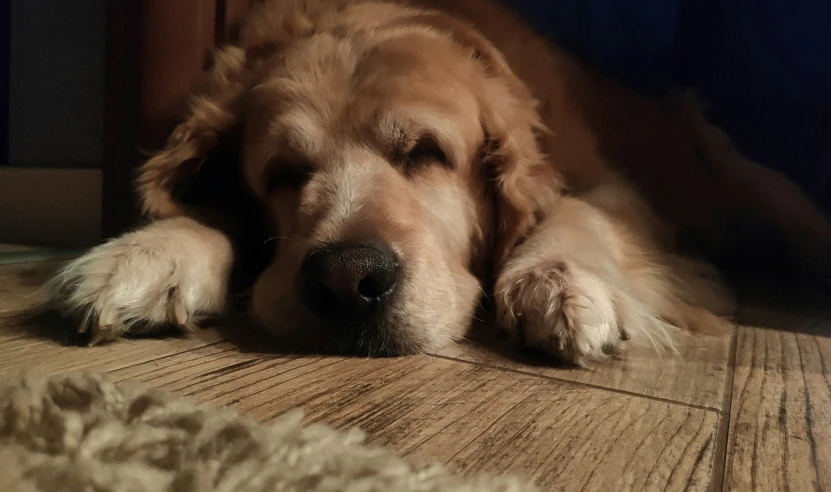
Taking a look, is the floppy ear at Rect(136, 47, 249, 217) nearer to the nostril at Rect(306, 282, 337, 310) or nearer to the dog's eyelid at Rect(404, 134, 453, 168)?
the dog's eyelid at Rect(404, 134, 453, 168)

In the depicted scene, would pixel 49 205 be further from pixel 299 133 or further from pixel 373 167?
pixel 373 167

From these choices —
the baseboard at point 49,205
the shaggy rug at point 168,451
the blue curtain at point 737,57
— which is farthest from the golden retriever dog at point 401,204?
the baseboard at point 49,205

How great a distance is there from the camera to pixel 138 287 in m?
1.40

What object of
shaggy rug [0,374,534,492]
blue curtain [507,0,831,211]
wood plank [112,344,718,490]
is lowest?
wood plank [112,344,718,490]

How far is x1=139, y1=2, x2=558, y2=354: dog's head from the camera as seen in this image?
1405 millimetres

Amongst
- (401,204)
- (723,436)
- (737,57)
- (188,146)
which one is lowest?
(723,436)

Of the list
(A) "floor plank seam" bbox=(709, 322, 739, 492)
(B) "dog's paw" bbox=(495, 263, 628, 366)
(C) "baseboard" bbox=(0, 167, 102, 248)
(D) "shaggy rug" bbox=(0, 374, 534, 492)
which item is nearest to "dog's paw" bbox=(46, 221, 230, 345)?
(D) "shaggy rug" bbox=(0, 374, 534, 492)

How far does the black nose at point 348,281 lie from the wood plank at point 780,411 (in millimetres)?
674

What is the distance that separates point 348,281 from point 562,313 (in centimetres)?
43

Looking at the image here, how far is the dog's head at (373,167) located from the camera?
1.41m

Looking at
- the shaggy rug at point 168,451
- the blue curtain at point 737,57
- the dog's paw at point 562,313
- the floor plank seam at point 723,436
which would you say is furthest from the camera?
the blue curtain at point 737,57

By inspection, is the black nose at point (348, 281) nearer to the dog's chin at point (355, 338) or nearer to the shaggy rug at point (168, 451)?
the dog's chin at point (355, 338)

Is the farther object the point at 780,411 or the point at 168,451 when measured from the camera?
the point at 780,411

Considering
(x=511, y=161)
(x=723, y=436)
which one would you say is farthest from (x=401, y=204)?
(x=723, y=436)
